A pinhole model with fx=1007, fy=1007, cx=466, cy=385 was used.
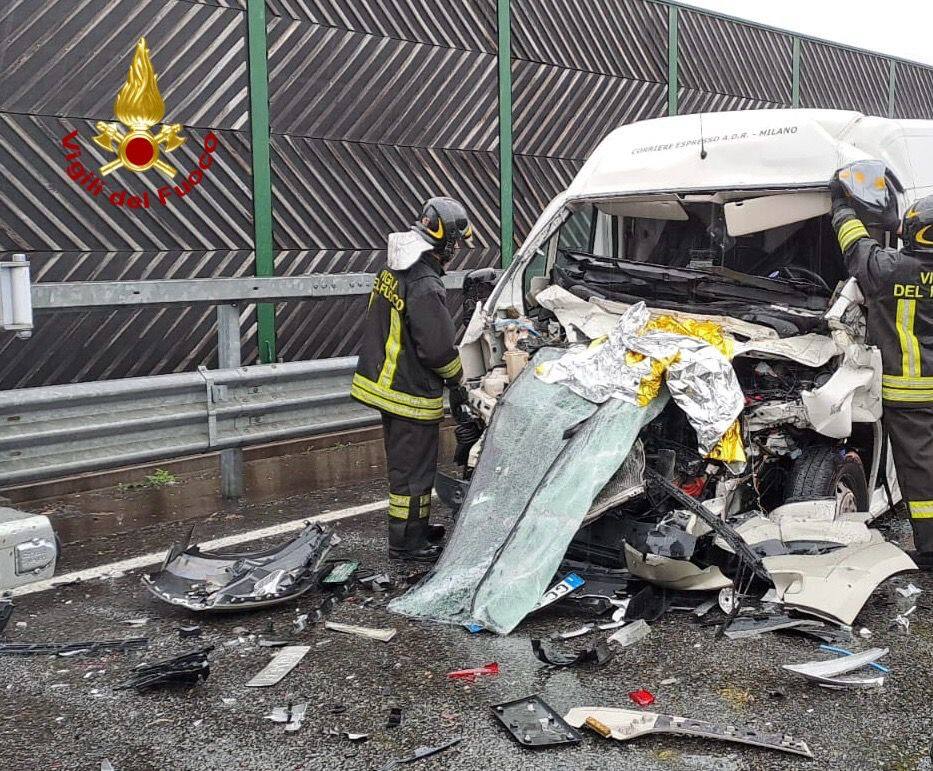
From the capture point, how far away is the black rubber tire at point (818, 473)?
15.4 feet

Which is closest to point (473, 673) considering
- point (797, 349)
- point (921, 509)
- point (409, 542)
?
point (409, 542)

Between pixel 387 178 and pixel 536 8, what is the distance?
2821 mm

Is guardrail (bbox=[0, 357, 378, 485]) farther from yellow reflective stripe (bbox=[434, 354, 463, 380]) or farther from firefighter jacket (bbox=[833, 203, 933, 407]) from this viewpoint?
firefighter jacket (bbox=[833, 203, 933, 407])

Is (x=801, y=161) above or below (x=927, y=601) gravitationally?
above

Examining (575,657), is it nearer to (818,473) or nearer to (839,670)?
(839,670)

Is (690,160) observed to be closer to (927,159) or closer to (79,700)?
(927,159)

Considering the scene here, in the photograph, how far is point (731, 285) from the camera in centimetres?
539

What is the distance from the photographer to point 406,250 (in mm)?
5082

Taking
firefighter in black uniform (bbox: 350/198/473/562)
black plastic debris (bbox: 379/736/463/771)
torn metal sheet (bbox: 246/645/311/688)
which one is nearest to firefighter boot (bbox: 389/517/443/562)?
firefighter in black uniform (bbox: 350/198/473/562)

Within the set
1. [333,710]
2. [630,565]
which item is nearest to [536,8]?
[630,565]

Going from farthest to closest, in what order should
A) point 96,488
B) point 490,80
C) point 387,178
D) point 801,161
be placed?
point 490,80 < point 387,178 < point 96,488 < point 801,161

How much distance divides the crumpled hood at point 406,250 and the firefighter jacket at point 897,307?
2.03 metres

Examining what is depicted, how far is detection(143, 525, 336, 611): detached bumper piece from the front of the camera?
4316 mm

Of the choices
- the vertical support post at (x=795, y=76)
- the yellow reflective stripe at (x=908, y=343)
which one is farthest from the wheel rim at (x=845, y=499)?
the vertical support post at (x=795, y=76)
